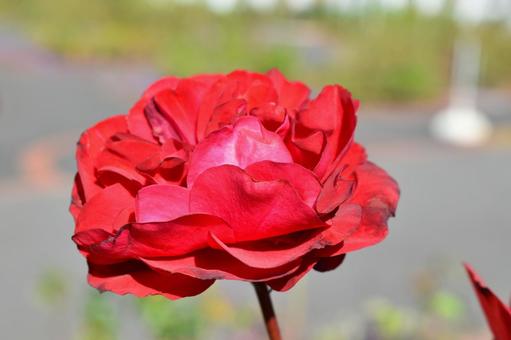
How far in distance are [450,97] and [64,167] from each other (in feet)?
15.1

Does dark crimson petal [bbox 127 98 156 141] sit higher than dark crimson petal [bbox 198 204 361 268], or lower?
higher

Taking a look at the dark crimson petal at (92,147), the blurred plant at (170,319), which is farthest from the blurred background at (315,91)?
the dark crimson petal at (92,147)

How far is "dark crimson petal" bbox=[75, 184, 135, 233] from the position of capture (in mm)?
361

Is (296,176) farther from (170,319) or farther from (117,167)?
(170,319)

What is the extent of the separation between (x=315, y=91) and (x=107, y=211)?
7.55 meters

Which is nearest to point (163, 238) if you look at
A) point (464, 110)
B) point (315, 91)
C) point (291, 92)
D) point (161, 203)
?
point (161, 203)

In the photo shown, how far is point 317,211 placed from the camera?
343mm

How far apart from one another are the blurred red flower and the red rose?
3.1 inches

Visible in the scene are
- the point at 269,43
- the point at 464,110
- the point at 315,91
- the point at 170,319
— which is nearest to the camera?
the point at 170,319

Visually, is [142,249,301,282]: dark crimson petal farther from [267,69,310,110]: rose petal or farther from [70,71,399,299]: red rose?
[267,69,310,110]: rose petal

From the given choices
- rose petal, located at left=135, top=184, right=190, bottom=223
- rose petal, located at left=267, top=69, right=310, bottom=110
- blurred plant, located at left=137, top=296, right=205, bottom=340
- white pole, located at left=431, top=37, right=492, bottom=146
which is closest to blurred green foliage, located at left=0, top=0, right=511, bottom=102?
white pole, located at left=431, top=37, right=492, bottom=146

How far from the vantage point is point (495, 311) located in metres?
0.40

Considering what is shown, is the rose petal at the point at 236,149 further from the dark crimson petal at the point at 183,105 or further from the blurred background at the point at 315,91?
the blurred background at the point at 315,91

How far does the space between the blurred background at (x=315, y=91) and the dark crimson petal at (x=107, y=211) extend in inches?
60.8
